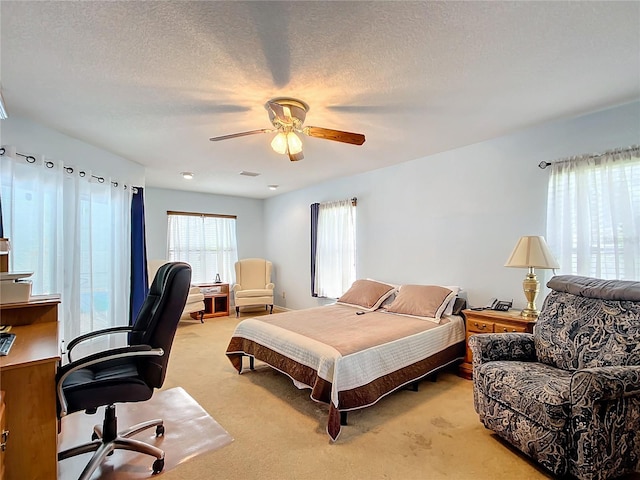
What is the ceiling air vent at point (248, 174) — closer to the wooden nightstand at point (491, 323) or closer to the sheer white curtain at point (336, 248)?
the sheer white curtain at point (336, 248)

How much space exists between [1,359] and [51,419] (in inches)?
13.9

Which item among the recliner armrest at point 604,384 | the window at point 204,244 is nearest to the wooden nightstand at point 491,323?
the recliner armrest at point 604,384

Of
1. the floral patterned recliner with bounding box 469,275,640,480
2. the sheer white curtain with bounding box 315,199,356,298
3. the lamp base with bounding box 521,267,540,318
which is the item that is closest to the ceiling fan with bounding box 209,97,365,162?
the floral patterned recliner with bounding box 469,275,640,480

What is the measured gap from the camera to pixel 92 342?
3576 millimetres

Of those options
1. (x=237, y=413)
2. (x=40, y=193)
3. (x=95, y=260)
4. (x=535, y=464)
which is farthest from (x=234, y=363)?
(x=535, y=464)

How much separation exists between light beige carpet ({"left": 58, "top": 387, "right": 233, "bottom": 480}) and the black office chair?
0.35ft

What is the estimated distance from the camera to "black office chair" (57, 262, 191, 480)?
169cm

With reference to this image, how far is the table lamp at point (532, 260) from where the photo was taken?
8.82 feet

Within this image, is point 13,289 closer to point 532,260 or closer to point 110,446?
point 110,446

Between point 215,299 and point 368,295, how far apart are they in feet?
11.4

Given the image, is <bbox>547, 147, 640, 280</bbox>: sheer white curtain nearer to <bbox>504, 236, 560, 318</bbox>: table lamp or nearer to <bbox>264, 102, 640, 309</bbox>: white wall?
<bbox>264, 102, 640, 309</bbox>: white wall

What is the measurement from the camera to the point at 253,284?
6.36 metres

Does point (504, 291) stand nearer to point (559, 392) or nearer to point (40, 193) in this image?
point (559, 392)

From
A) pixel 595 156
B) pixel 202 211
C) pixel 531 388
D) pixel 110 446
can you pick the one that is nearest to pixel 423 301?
pixel 531 388
